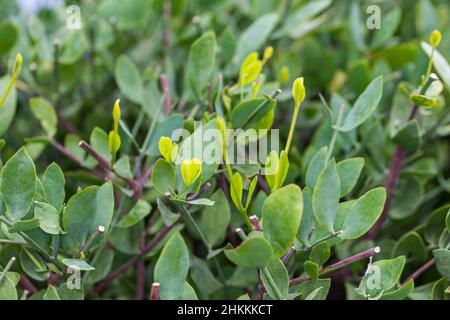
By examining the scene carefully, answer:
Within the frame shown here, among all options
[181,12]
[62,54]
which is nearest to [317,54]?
[181,12]

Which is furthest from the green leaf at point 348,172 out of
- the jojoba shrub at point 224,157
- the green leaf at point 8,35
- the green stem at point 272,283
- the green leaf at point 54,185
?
the green leaf at point 8,35

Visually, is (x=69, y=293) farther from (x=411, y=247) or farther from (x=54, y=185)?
(x=411, y=247)

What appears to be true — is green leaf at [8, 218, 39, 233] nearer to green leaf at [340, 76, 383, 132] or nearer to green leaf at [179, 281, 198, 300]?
green leaf at [179, 281, 198, 300]

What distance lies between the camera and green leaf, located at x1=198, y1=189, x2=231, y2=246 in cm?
53

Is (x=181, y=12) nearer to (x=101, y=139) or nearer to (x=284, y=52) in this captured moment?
(x=284, y=52)

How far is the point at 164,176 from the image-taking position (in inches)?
18.3

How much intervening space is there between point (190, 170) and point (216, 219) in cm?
9

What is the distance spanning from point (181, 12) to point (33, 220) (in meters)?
0.38

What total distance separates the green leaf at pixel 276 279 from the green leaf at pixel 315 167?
0.28 feet

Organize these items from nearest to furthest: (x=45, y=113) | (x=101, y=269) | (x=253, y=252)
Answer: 1. (x=253, y=252)
2. (x=101, y=269)
3. (x=45, y=113)

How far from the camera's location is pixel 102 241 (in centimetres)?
49

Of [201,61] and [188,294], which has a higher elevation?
[201,61]

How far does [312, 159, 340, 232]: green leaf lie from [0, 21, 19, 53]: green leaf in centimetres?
36

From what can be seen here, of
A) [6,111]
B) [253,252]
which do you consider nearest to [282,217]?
[253,252]
